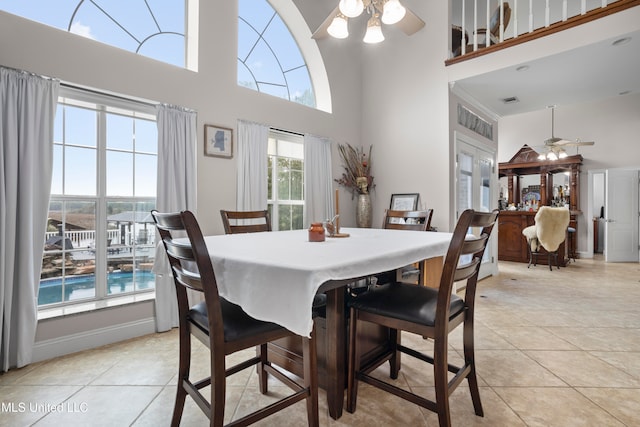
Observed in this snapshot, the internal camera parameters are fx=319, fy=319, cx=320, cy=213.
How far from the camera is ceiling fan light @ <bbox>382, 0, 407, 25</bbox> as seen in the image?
2027 mm

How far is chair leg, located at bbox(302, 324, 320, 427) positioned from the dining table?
0.82 feet

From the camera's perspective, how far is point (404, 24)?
234 cm

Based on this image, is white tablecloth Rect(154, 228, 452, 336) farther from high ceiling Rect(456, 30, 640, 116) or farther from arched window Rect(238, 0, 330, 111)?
high ceiling Rect(456, 30, 640, 116)

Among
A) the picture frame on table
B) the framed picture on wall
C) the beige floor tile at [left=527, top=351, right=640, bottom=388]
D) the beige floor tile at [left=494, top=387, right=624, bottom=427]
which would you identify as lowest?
the beige floor tile at [left=494, top=387, right=624, bottom=427]

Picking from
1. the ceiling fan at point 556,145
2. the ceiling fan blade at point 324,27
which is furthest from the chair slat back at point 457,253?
the ceiling fan at point 556,145

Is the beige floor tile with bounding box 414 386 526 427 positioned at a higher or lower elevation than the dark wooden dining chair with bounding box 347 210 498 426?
lower

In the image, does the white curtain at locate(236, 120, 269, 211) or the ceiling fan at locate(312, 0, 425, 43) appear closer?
the ceiling fan at locate(312, 0, 425, 43)

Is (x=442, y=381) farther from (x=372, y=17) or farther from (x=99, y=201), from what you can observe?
(x=99, y=201)

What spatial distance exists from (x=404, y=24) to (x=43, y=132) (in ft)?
8.72

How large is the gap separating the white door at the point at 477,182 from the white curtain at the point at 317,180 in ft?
5.26

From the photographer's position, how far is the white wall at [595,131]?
6.37m

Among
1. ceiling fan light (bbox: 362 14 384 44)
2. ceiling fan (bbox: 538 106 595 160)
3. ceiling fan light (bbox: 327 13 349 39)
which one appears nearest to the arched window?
ceiling fan light (bbox: 327 13 349 39)

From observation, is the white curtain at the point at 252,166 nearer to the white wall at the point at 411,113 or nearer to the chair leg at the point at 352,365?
the white wall at the point at 411,113

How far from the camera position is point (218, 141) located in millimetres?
3100
